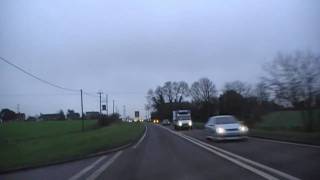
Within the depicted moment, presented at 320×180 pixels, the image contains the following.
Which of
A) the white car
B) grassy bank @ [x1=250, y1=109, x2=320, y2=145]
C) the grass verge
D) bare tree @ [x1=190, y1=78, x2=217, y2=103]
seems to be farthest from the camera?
bare tree @ [x1=190, y1=78, x2=217, y2=103]

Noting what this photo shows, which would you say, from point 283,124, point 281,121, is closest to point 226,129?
point 283,124

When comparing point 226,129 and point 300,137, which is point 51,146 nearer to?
point 226,129

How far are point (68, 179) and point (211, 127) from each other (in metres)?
19.6

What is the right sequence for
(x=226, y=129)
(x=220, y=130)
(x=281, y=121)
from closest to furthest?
(x=226, y=129)
(x=220, y=130)
(x=281, y=121)

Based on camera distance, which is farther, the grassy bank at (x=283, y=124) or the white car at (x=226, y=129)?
the grassy bank at (x=283, y=124)

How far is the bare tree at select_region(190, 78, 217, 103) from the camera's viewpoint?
5806 inches

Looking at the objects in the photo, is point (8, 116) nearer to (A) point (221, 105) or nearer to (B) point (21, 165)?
(A) point (221, 105)

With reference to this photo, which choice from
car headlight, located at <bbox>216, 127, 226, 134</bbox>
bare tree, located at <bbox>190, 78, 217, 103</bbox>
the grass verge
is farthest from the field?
bare tree, located at <bbox>190, 78, 217, 103</bbox>

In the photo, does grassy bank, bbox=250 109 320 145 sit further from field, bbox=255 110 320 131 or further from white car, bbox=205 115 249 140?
white car, bbox=205 115 249 140

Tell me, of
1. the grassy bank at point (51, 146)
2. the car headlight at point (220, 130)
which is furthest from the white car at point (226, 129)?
the grassy bank at point (51, 146)

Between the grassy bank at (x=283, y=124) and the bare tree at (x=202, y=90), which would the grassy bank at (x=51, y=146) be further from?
the bare tree at (x=202, y=90)

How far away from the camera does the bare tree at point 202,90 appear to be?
147m

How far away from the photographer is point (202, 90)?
151125mm

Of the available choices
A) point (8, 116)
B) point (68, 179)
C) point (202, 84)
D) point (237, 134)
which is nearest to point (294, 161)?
point (68, 179)
